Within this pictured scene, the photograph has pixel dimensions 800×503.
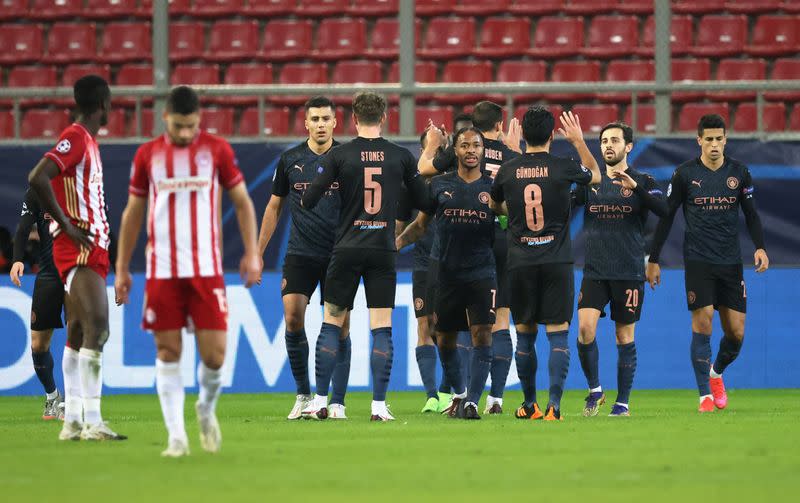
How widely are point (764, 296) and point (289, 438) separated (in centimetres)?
715

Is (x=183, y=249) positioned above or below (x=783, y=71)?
below

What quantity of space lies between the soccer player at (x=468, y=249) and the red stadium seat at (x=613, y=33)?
30.9 ft

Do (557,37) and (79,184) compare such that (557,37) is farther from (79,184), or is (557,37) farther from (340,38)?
(79,184)

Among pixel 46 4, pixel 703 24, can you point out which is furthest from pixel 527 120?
pixel 46 4

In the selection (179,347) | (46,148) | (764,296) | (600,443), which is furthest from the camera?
(46,148)

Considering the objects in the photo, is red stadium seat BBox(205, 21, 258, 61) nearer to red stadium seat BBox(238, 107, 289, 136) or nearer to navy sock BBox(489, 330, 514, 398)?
red stadium seat BBox(238, 107, 289, 136)

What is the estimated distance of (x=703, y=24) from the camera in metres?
18.8

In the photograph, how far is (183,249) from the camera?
6.93 m

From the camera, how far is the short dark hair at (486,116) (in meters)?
10.2

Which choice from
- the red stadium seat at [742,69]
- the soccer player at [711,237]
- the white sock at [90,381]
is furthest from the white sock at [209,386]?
the red stadium seat at [742,69]

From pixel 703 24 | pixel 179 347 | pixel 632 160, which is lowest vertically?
pixel 179 347

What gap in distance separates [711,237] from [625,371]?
1.44 metres

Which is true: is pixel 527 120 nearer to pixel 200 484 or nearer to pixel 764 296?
pixel 200 484

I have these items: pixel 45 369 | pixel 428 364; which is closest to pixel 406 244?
pixel 428 364
